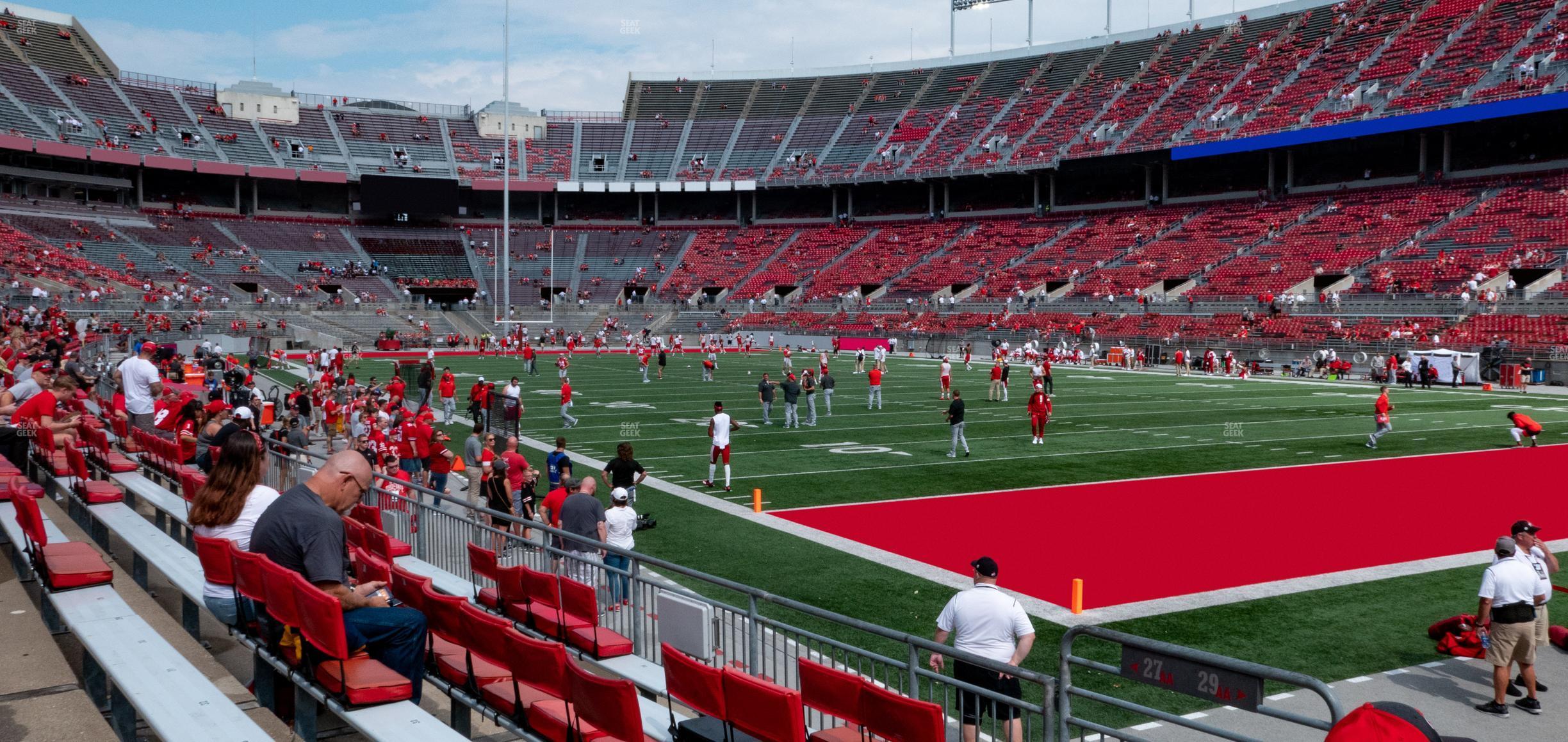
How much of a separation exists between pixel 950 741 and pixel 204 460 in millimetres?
8228

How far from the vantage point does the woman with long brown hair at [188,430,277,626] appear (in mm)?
6082

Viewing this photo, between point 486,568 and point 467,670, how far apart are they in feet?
6.67

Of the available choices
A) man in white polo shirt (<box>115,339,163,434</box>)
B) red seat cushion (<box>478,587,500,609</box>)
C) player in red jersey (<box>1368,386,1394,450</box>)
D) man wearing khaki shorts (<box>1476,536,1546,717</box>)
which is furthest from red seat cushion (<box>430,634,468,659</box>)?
player in red jersey (<box>1368,386,1394,450</box>)

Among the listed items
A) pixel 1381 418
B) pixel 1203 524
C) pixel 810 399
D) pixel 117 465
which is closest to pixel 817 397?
pixel 810 399

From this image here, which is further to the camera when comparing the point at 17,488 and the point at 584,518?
the point at 584,518

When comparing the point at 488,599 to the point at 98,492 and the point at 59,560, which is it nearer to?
the point at 59,560

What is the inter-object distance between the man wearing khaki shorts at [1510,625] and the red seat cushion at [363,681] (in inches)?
288

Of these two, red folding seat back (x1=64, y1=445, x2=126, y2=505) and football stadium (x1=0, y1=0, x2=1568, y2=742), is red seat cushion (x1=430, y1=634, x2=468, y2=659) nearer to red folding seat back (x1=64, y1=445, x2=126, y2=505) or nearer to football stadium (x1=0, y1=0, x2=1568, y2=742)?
football stadium (x1=0, y1=0, x2=1568, y2=742)

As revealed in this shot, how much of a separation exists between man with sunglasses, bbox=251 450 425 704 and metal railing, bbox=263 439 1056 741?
1288 mm

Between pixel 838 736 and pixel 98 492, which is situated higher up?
pixel 98 492

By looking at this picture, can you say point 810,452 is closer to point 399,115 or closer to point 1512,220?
point 1512,220

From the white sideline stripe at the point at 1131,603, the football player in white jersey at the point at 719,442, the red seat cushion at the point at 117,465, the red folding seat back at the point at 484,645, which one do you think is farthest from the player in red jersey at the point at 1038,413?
the red folding seat back at the point at 484,645

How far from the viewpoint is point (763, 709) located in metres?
4.43

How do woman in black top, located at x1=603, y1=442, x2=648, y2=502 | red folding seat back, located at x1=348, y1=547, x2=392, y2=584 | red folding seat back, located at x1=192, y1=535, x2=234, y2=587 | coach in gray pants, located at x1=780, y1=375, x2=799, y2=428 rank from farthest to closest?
coach in gray pants, located at x1=780, y1=375, x2=799, y2=428 < woman in black top, located at x1=603, y1=442, x2=648, y2=502 < red folding seat back, located at x1=348, y1=547, x2=392, y2=584 < red folding seat back, located at x1=192, y1=535, x2=234, y2=587
